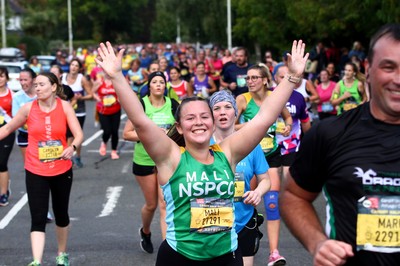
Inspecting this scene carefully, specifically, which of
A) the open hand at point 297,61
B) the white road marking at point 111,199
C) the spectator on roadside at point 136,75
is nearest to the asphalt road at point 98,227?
the white road marking at point 111,199

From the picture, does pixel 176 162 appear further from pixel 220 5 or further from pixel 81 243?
pixel 220 5

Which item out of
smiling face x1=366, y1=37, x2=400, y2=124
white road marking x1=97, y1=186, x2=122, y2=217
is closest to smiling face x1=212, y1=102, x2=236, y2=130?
smiling face x1=366, y1=37, x2=400, y2=124

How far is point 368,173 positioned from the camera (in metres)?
3.19

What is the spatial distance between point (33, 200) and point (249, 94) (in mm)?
2469

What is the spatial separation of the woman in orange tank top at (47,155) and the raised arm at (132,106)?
284 cm

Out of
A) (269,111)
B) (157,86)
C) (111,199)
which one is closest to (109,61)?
(269,111)

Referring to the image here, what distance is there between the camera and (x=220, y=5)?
4750 centimetres

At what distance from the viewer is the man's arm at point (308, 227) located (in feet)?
10.0

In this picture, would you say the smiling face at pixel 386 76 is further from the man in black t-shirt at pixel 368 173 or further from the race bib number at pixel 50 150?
the race bib number at pixel 50 150

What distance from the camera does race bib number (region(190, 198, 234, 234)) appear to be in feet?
15.7

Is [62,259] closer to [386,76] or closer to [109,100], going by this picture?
[386,76]

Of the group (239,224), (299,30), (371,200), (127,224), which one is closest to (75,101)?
(127,224)

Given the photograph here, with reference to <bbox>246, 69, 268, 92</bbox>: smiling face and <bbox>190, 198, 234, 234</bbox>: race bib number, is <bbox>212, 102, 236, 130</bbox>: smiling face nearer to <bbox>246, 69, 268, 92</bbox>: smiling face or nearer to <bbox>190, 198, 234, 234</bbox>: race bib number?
<bbox>190, 198, 234, 234</bbox>: race bib number

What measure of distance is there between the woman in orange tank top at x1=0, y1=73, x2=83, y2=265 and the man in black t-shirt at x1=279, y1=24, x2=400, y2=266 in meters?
4.42
